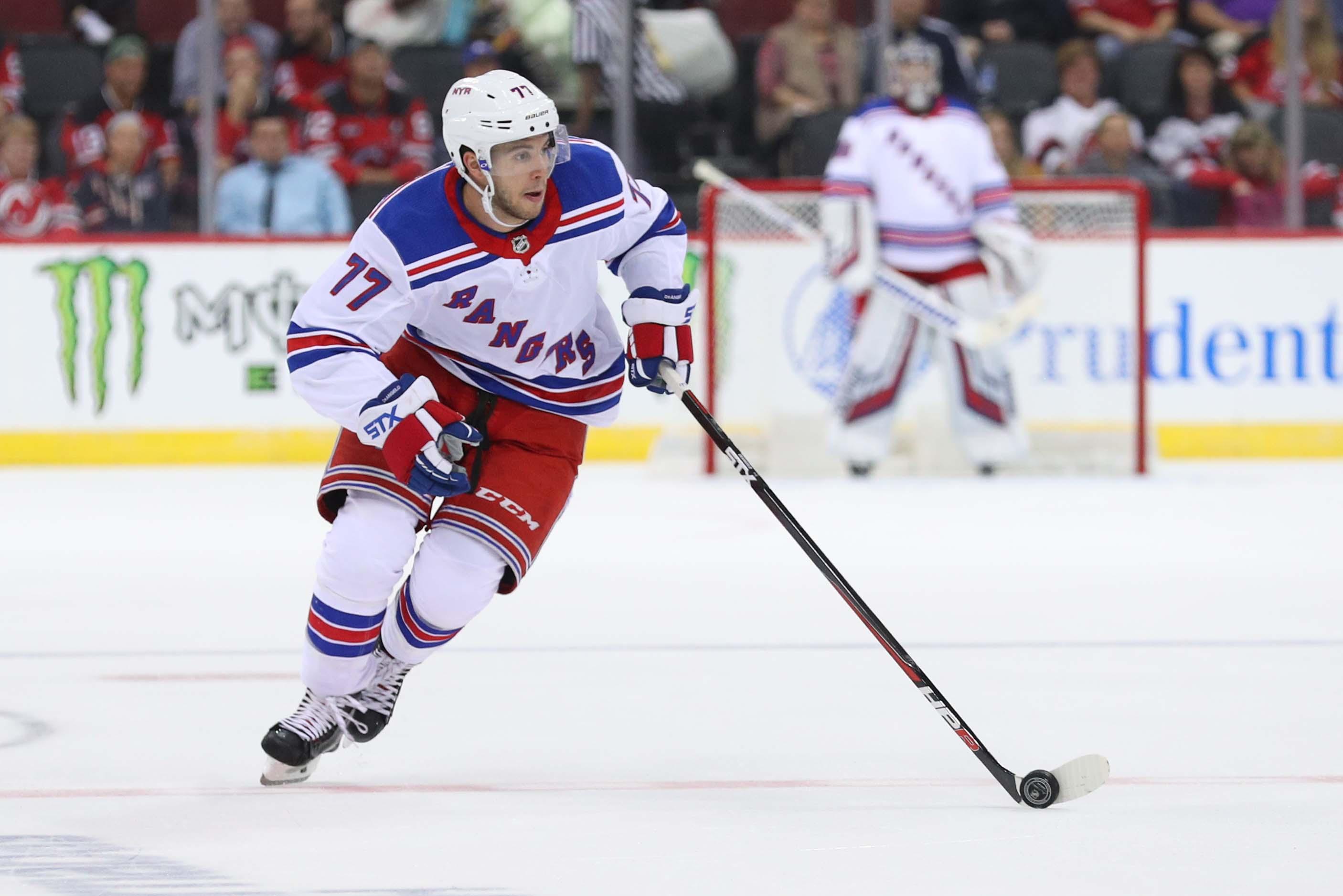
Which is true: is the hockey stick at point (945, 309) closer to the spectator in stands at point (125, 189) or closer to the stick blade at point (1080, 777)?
the spectator in stands at point (125, 189)

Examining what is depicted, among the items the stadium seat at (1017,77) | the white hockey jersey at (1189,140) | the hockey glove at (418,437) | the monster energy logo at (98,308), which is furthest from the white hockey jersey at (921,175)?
the hockey glove at (418,437)

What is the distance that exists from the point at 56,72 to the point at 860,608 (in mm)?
5790

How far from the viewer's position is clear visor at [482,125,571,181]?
8.77 ft

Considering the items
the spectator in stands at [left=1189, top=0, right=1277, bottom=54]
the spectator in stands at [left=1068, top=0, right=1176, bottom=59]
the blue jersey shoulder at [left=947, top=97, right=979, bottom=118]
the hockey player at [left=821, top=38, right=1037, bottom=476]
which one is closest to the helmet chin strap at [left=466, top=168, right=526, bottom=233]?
the hockey player at [left=821, top=38, right=1037, bottom=476]

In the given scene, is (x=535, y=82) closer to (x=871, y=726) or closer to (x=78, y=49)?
(x=78, y=49)

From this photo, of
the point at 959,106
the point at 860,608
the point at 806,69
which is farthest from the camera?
the point at 806,69

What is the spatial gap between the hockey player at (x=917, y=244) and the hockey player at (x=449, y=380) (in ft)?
12.9

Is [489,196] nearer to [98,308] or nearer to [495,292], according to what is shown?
[495,292]

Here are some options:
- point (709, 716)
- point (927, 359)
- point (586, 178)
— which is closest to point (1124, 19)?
point (927, 359)

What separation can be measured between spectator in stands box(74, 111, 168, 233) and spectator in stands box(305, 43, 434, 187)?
0.60 m

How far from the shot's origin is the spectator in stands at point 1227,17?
8062mm

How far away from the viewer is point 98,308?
7.00 meters

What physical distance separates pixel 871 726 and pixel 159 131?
5.00 m

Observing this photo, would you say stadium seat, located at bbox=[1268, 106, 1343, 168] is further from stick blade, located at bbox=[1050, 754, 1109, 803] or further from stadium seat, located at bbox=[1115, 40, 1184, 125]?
stick blade, located at bbox=[1050, 754, 1109, 803]
